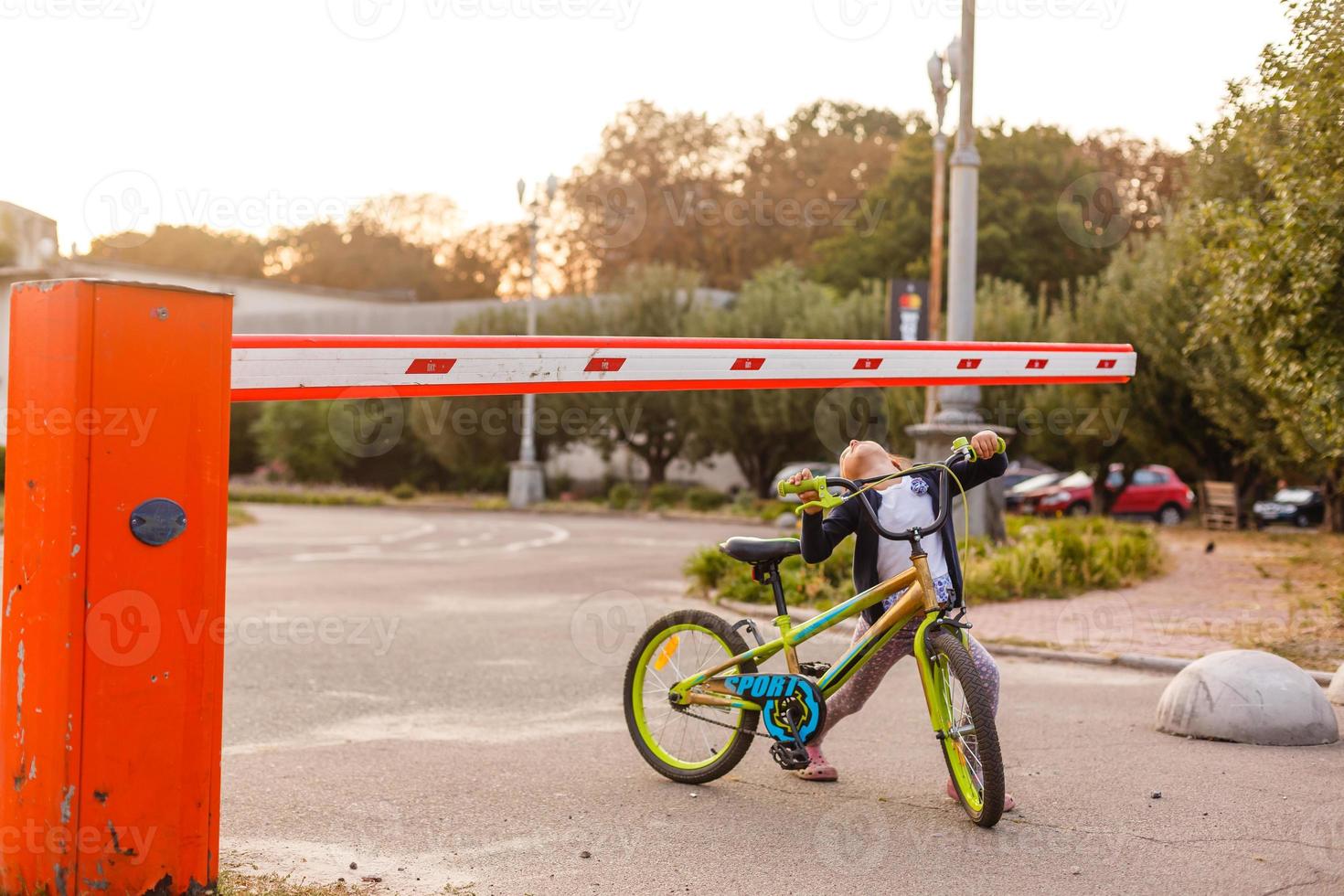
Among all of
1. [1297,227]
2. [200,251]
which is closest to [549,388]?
[1297,227]

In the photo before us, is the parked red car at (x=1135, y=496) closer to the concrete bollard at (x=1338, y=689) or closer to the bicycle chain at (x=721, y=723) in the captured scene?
the concrete bollard at (x=1338, y=689)

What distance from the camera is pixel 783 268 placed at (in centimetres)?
4084

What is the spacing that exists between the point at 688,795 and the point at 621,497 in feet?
104

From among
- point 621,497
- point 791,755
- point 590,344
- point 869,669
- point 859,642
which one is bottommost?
point 621,497

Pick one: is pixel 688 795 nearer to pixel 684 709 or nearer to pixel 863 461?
pixel 684 709

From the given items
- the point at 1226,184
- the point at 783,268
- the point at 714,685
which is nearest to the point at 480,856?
the point at 714,685

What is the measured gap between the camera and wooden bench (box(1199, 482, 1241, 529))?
94.0 feet

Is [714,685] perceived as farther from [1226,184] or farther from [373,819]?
[1226,184]

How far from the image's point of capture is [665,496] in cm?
3662

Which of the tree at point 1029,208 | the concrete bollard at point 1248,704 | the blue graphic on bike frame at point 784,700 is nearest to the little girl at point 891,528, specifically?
the blue graphic on bike frame at point 784,700

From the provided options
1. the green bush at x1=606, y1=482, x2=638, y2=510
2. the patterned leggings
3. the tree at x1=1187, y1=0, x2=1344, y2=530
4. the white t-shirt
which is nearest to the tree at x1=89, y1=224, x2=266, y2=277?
the green bush at x1=606, y1=482, x2=638, y2=510

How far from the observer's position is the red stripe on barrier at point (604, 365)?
4.76 meters

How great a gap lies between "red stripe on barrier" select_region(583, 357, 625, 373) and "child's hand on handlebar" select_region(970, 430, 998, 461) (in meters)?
1.33

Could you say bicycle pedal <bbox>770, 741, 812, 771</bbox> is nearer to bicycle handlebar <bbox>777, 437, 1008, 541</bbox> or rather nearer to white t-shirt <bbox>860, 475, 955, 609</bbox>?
white t-shirt <bbox>860, 475, 955, 609</bbox>
